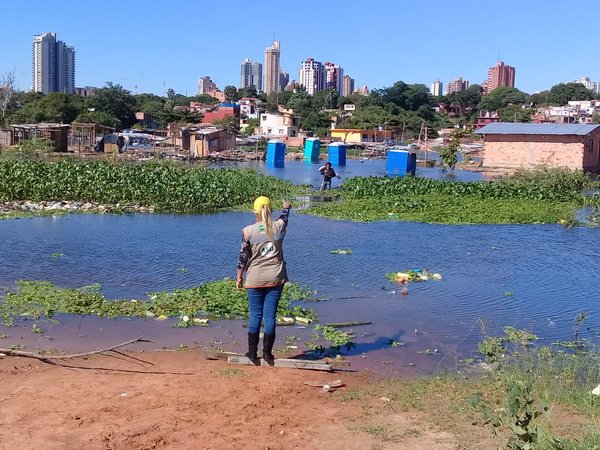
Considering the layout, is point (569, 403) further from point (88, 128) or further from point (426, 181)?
point (88, 128)

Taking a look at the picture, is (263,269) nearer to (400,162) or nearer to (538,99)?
(400,162)

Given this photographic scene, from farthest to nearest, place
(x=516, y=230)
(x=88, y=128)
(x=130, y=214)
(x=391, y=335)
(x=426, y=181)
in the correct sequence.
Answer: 1. (x=88, y=128)
2. (x=426, y=181)
3. (x=130, y=214)
4. (x=516, y=230)
5. (x=391, y=335)

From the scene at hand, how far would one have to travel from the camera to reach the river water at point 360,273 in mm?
8438

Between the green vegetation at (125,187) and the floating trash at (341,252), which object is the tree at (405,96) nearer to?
the green vegetation at (125,187)

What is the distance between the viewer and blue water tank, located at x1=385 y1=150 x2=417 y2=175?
40.7 meters

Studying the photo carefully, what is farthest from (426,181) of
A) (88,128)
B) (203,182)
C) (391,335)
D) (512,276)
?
(88,128)

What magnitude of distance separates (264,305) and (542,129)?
40601mm

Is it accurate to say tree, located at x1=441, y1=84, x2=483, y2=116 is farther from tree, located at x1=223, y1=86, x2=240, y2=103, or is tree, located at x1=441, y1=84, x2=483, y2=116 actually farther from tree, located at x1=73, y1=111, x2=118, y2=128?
tree, located at x1=73, y1=111, x2=118, y2=128

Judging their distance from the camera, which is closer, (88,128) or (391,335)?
(391,335)

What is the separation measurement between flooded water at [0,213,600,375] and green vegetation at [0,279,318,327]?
308mm

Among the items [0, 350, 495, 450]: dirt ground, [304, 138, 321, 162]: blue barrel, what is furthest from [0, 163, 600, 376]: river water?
[304, 138, 321, 162]: blue barrel

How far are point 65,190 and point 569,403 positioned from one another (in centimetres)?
1932

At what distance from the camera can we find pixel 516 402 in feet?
12.6

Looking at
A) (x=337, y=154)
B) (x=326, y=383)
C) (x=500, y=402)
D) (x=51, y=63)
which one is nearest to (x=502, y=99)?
(x=337, y=154)
